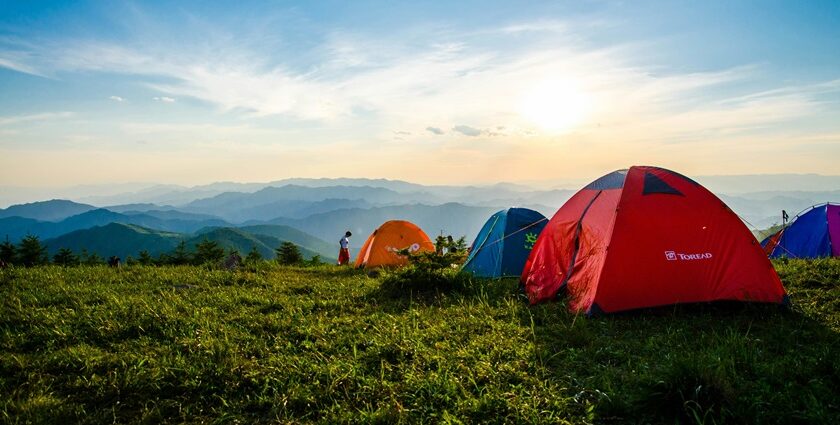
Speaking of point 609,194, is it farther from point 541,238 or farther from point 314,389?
point 314,389

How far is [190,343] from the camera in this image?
6.17 m

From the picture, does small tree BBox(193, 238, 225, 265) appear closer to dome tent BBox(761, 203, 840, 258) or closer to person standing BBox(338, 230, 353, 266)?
person standing BBox(338, 230, 353, 266)

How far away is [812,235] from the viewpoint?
49.3 feet

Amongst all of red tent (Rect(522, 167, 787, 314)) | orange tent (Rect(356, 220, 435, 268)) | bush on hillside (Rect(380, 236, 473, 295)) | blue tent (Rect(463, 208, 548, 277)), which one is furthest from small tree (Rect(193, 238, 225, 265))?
red tent (Rect(522, 167, 787, 314))

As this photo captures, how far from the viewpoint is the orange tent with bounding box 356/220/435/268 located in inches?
758

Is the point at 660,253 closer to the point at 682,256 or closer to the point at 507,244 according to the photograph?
the point at 682,256

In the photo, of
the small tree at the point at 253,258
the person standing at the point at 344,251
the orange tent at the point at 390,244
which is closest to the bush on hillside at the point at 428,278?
the orange tent at the point at 390,244

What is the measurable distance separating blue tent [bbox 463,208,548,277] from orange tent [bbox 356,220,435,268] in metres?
5.18

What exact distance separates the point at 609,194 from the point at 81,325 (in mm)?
10005

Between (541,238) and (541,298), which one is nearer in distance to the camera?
(541,298)

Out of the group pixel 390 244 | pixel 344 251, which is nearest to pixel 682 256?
pixel 390 244

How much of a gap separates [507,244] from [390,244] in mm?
7281

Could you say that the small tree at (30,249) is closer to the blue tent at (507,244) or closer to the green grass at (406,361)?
the green grass at (406,361)

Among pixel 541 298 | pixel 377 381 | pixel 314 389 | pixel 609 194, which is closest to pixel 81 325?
pixel 314 389
